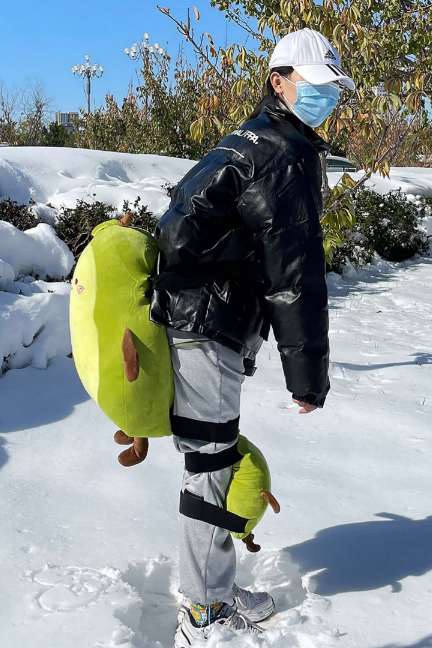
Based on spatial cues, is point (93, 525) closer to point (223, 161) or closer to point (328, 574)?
point (328, 574)

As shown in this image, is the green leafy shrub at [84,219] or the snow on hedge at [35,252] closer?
the snow on hedge at [35,252]

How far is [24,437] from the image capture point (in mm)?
3074

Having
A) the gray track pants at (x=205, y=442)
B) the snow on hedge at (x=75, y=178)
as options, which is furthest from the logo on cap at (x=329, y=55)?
the snow on hedge at (x=75, y=178)

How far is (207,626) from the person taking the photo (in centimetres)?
182

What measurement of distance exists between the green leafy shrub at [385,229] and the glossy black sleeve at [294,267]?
24.0ft

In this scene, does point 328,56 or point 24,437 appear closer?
point 328,56

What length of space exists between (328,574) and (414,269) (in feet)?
25.3

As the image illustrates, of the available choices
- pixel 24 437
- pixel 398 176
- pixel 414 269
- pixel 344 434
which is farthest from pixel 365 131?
pixel 398 176

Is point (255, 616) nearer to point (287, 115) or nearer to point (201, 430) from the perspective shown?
point (201, 430)

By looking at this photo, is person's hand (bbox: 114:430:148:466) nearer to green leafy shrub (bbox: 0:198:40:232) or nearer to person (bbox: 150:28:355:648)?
person (bbox: 150:28:355:648)

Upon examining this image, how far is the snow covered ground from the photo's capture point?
73.9 inches

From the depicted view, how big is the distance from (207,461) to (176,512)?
31.4 inches

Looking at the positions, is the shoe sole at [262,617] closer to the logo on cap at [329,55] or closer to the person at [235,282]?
the person at [235,282]

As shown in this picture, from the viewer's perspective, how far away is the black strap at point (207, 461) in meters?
1.77
